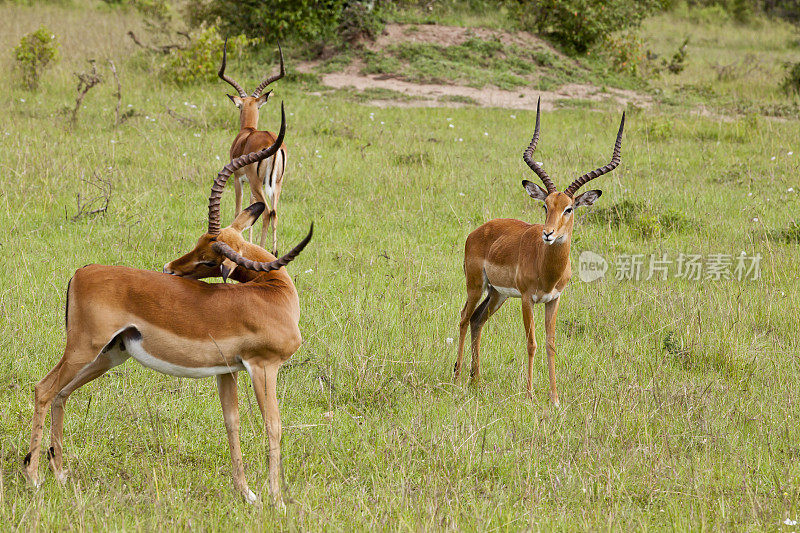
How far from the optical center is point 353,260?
6785 mm

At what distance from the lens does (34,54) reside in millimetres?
12008

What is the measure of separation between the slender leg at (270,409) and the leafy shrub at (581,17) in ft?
46.6

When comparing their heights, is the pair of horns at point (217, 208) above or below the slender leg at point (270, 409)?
above

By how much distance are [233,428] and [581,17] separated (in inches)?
570

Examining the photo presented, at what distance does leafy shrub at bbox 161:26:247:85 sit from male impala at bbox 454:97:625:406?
852 cm

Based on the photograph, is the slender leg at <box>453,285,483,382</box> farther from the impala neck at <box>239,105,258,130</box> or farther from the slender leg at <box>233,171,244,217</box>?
the impala neck at <box>239,105,258,130</box>

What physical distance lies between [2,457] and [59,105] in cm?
868

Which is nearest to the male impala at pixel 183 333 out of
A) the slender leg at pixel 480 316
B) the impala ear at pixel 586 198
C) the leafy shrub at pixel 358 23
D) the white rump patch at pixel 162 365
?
the white rump patch at pixel 162 365

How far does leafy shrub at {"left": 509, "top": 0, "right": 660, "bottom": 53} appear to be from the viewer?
53.5 ft

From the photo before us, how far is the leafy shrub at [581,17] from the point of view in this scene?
53.5 ft

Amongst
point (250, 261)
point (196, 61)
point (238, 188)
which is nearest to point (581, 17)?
point (196, 61)

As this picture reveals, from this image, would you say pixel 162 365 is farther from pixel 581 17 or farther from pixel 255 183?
pixel 581 17

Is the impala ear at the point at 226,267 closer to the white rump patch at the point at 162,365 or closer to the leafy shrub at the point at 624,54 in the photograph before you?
the white rump patch at the point at 162,365

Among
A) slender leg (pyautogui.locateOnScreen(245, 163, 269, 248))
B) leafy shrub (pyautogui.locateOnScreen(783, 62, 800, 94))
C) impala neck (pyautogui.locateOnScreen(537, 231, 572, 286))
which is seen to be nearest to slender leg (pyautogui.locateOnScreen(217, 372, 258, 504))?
impala neck (pyautogui.locateOnScreen(537, 231, 572, 286))
